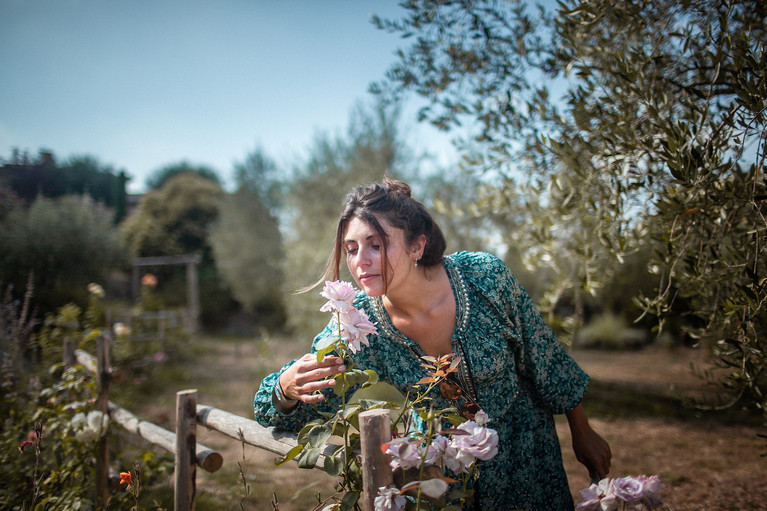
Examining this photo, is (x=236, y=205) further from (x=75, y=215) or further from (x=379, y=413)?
(x=379, y=413)

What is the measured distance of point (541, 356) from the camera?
1.72 metres

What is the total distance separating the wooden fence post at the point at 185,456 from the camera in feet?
7.01

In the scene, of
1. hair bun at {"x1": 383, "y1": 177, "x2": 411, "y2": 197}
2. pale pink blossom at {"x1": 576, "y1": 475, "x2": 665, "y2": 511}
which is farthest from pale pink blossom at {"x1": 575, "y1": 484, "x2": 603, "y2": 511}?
hair bun at {"x1": 383, "y1": 177, "x2": 411, "y2": 197}

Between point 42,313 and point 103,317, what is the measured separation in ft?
7.44

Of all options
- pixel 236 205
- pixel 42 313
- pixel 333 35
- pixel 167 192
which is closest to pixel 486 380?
pixel 333 35

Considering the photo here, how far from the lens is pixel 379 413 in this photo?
1166 mm

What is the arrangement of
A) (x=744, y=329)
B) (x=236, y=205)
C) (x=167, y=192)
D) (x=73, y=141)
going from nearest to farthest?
(x=744, y=329)
(x=73, y=141)
(x=236, y=205)
(x=167, y=192)

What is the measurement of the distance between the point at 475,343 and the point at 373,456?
26.1 inches

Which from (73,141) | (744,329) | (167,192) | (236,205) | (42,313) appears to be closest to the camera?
(744,329)

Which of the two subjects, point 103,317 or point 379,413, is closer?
point 379,413

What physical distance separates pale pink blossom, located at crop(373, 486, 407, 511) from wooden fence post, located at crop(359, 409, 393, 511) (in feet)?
0.23

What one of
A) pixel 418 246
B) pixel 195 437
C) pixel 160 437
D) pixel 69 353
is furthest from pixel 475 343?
pixel 69 353

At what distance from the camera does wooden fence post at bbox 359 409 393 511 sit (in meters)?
1.15

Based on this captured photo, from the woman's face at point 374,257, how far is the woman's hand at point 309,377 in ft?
1.15
